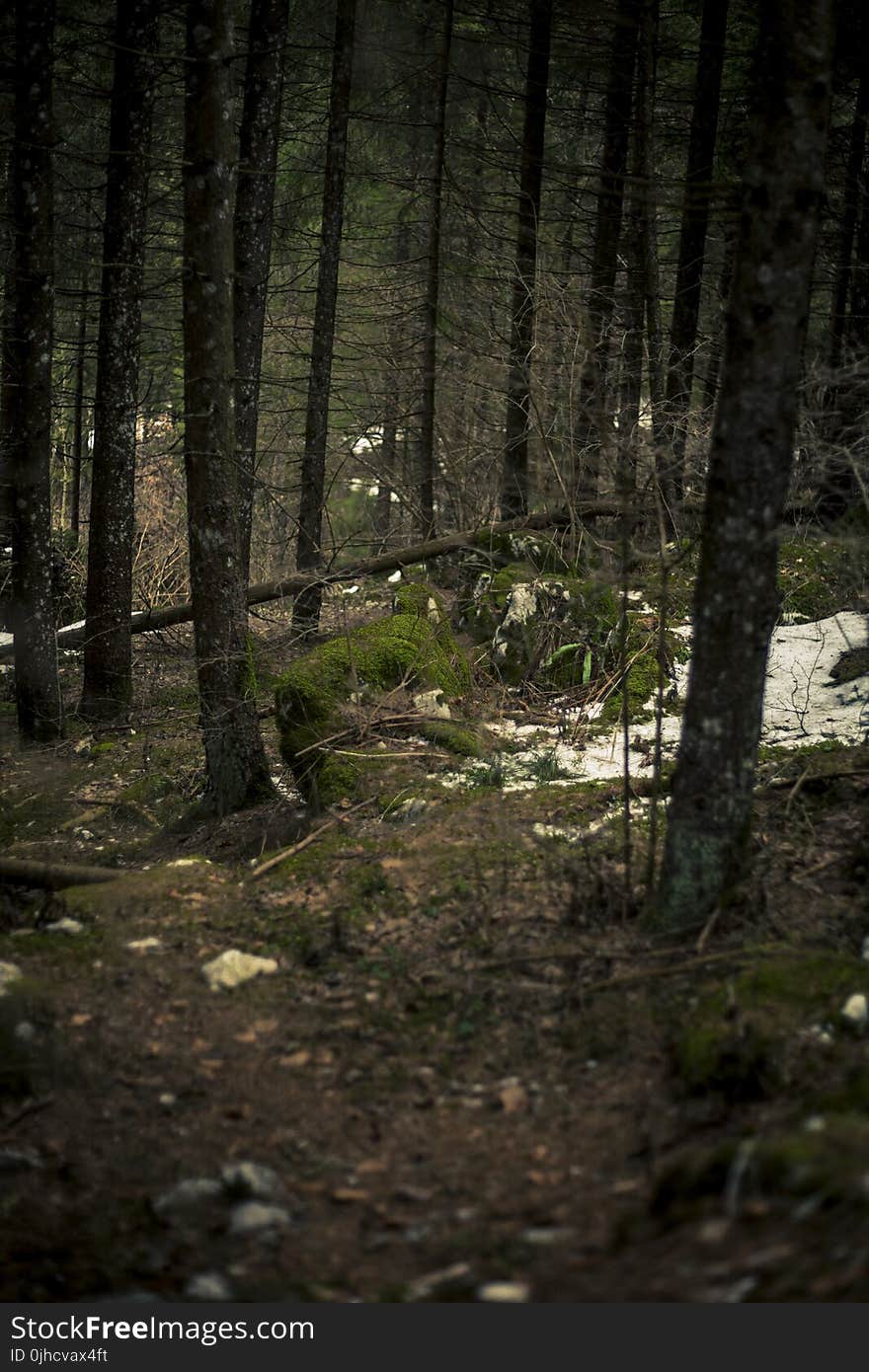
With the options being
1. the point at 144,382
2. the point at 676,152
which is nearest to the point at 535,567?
the point at 676,152

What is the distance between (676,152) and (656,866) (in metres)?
14.4

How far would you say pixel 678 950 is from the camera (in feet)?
15.1

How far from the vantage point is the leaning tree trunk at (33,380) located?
31.8 ft

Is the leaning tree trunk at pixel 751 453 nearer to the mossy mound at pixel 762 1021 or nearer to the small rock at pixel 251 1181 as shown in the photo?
the mossy mound at pixel 762 1021

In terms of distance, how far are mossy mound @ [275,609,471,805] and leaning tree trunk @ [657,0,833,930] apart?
11.4 feet

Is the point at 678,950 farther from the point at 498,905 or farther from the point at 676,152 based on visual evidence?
the point at 676,152

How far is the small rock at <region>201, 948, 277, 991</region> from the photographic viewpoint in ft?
16.5

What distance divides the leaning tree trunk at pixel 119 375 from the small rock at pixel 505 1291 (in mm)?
9340

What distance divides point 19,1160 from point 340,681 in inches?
194

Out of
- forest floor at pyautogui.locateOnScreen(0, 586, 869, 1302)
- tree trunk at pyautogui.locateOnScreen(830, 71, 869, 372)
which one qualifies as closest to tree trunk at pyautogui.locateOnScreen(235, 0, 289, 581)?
forest floor at pyautogui.locateOnScreen(0, 586, 869, 1302)

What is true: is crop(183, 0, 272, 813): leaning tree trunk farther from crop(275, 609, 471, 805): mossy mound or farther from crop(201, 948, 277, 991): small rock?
crop(201, 948, 277, 991): small rock

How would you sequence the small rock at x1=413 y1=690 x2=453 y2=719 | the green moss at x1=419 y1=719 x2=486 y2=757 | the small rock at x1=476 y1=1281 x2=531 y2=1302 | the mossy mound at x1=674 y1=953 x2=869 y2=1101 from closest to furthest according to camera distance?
the small rock at x1=476 y1=1281 x2=531 y2=1302 < the mossy mound at x1=674 y1=953 x2=869 y2=1101 < the green moss at x1=419 y1=719 x2=486 y2=757 < the small rock at x1=413 y1=690 x2=453 y2=719

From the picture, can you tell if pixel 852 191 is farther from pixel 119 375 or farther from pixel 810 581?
pixel 119 375

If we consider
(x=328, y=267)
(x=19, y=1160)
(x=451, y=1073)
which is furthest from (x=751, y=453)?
(x=328, y=267)
